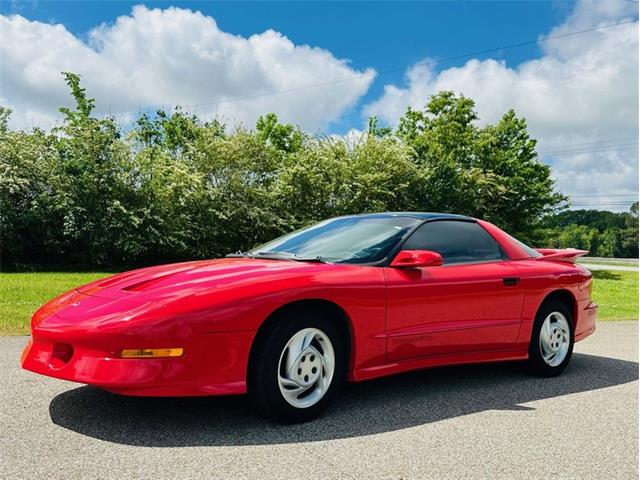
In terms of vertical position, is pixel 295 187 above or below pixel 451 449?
above

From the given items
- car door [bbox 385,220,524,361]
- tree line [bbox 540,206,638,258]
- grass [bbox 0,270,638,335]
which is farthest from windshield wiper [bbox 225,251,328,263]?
tree line [bbox 540,206,638,258]

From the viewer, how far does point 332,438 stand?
3703 millimetres

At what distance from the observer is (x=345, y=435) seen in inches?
148

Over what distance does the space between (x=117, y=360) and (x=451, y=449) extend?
75.3 inches

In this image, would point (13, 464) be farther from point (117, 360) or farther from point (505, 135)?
point (505, 135)

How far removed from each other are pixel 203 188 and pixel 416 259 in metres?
23.0

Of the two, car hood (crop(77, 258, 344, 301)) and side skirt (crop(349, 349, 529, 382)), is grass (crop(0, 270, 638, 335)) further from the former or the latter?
side skirt (crop(349, 349, 529, 382))

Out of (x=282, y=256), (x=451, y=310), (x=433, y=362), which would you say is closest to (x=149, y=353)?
(x=282, y=256)

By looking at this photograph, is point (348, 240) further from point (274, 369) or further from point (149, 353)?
point (149, 353)

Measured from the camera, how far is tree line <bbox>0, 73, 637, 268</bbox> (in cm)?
2364

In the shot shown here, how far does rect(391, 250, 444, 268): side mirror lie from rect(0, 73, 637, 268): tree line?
20.1 metres

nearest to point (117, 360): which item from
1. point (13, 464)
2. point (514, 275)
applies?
point (13, 464)

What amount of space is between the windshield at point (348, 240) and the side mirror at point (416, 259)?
0.15 metres

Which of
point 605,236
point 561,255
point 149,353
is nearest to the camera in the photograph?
point 149,353
